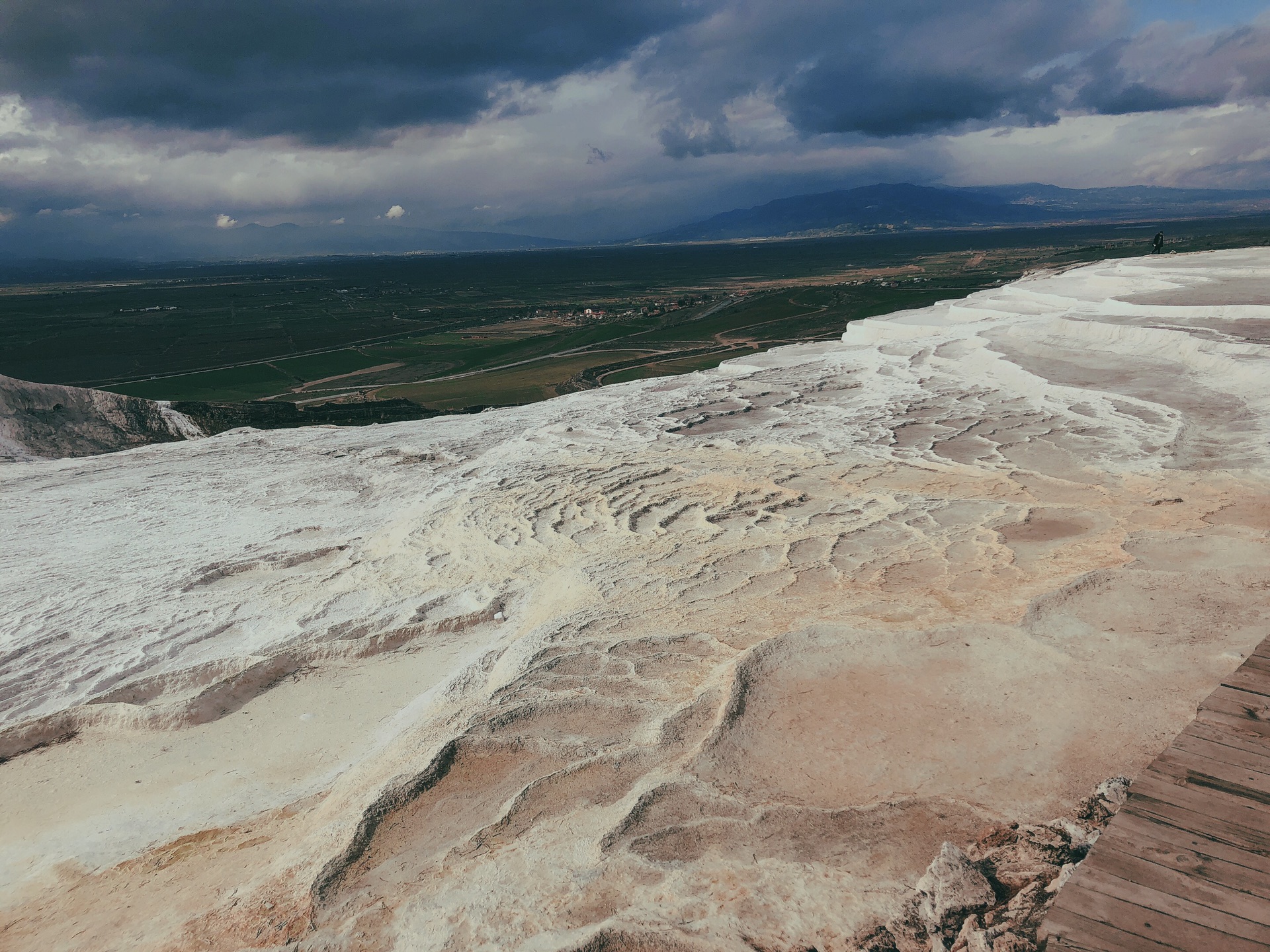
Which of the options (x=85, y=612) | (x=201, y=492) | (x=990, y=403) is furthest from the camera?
(x=990, y=403)

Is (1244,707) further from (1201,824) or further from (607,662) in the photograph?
(607,662)

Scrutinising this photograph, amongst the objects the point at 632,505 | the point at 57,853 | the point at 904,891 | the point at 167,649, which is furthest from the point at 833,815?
the point at 167,649

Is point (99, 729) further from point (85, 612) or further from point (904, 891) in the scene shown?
point (904, 891)

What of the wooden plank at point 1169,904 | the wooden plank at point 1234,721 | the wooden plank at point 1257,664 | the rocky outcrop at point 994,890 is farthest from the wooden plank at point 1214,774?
the wooden plank at point 1257,664

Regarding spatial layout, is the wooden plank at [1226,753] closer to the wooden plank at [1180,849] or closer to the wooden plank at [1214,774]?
the wooden plank at [1214,774]

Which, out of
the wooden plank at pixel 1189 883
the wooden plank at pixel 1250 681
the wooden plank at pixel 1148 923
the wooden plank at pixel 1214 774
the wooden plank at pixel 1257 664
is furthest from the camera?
the wooden plank at pixel 1257 664

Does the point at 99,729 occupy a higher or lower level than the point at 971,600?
lower

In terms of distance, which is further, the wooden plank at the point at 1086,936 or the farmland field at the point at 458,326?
the farmland field at the point at 458,326

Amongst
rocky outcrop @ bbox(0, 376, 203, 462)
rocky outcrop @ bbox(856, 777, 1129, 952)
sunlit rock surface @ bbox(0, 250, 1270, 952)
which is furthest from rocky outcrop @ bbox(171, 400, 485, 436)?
rocky outcrop @ bbox(856, 777, 1129, 952)
